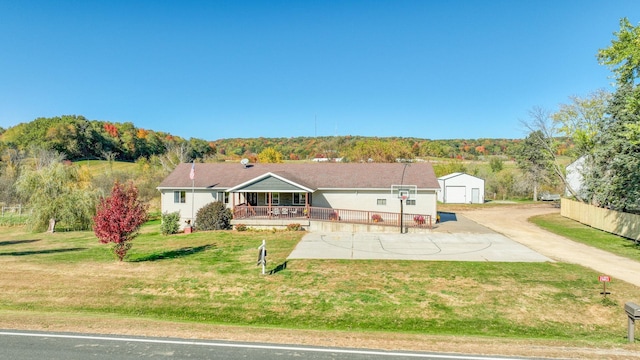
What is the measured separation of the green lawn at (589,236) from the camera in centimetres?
2017

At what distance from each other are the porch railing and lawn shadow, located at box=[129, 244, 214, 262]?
6513 mm

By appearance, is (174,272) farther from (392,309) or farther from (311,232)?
(311,232)

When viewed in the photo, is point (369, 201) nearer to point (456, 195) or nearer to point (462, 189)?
point (456, 195)

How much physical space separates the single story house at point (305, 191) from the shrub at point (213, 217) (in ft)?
3.30

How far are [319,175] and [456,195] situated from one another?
26159 mm

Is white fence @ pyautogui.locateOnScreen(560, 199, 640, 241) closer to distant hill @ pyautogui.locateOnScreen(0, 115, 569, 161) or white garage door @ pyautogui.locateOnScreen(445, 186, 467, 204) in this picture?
white garage door @ pyautogui.locateOnScreen(445, 186, 467, 204)

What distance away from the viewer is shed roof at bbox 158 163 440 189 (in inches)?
1134

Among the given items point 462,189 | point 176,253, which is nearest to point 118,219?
point 176,253

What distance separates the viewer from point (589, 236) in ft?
80.8

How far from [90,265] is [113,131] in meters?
95.7

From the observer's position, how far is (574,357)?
7.25m

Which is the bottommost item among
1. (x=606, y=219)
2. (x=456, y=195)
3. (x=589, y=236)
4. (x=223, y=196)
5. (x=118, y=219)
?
(x=589, y=236)

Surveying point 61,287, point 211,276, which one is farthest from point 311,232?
point 61,287

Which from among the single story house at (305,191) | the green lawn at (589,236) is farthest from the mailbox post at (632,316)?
the single story house at (305,191)
